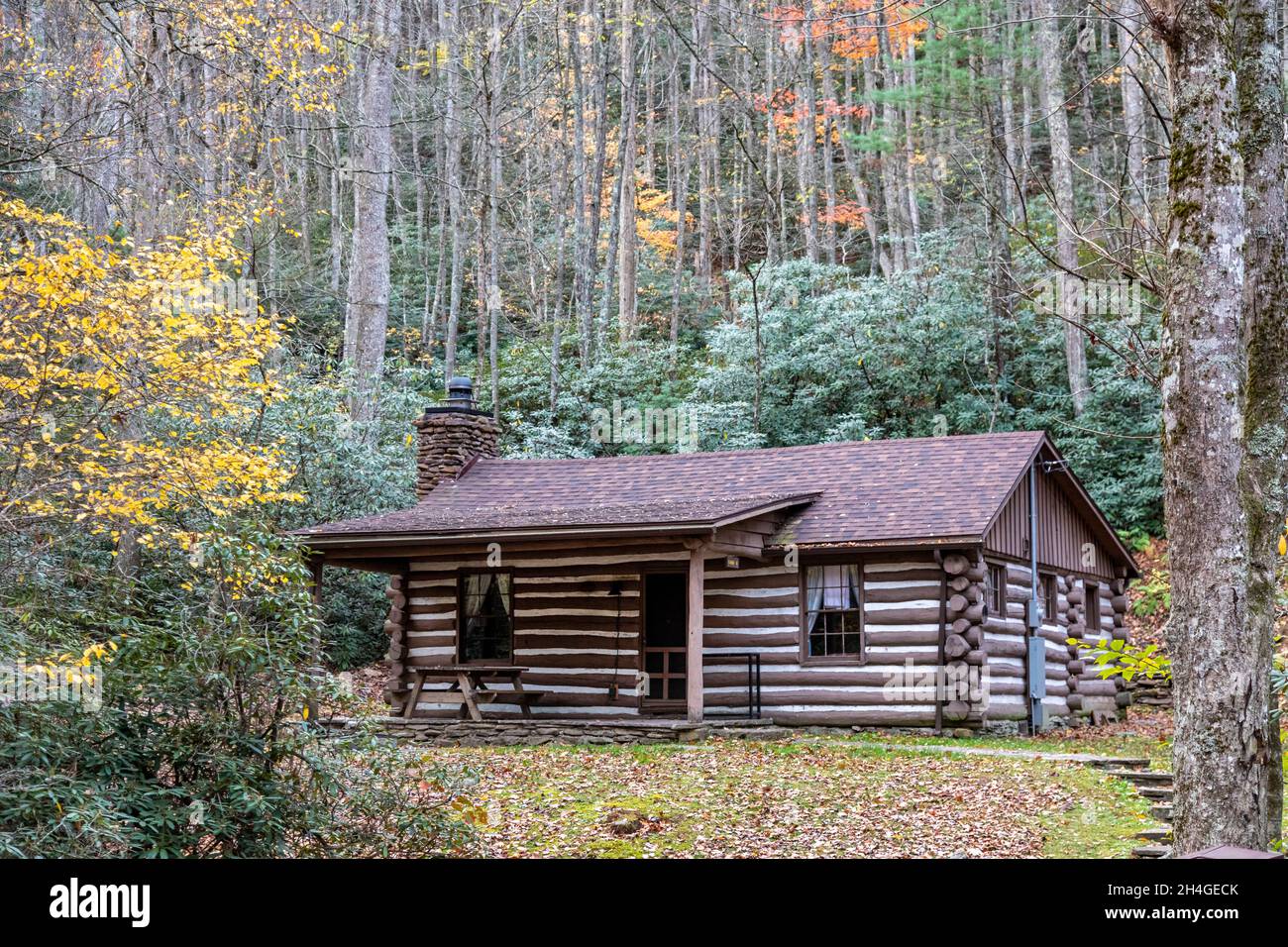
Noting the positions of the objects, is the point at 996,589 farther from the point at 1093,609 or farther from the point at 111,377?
the point at 111,377

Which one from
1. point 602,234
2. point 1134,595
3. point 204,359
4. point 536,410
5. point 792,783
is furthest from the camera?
point 602,234

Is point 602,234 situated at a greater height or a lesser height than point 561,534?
greater

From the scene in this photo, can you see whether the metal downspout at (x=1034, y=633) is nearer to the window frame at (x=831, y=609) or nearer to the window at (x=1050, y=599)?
the window at (x=1050, y=599)

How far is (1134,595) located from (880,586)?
33.3 feet

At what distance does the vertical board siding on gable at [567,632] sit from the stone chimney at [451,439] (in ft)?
10.6

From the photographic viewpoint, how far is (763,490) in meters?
19.3

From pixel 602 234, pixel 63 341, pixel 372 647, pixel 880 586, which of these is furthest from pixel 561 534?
pixel 602 234

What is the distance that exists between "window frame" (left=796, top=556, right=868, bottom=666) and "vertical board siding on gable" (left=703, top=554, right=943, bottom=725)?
4 cm

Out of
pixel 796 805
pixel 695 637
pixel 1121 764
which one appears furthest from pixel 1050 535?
pixel 796 805

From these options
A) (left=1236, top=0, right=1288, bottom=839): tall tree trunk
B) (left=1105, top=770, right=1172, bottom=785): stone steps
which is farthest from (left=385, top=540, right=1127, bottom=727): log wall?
(left=1236, top=0, right=1288, bottom=839): tall tree trunk

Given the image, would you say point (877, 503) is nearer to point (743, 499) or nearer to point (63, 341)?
point (743, 499)

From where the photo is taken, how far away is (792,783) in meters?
12.3
